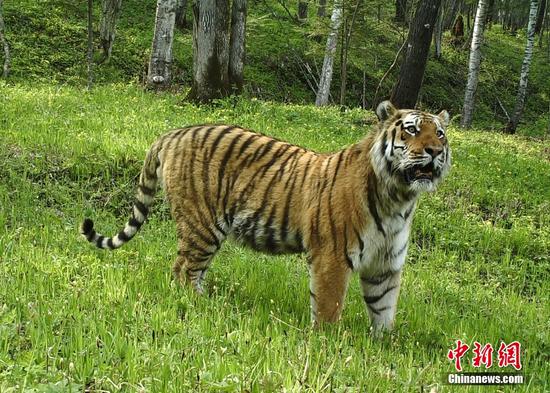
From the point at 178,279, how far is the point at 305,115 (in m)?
8.89

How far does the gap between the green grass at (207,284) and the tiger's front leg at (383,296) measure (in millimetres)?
162

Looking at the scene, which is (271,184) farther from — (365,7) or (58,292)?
(365,7)

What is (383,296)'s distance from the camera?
4867 millimetres

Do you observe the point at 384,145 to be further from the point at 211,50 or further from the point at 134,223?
the point at 211,50

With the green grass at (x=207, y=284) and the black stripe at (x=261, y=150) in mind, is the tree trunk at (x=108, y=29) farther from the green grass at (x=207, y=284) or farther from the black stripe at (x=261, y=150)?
the black stripe at (x=261, y=150)

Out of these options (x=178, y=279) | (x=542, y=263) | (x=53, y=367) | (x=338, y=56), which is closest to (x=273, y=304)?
(x=178, y=279)

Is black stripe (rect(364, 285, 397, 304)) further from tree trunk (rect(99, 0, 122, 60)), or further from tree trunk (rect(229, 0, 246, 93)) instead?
tree trunk (rect(99, 0, 122, 60))

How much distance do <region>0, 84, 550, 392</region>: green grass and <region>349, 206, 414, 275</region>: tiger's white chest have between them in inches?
20.7

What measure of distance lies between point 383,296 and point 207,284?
1595 mm

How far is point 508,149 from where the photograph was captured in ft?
48.0

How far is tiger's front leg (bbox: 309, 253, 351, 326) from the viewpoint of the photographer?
4.49 metres

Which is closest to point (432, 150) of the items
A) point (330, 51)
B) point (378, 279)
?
point (378, 279)

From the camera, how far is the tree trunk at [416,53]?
514 inches

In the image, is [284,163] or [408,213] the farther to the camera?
[284,163]
